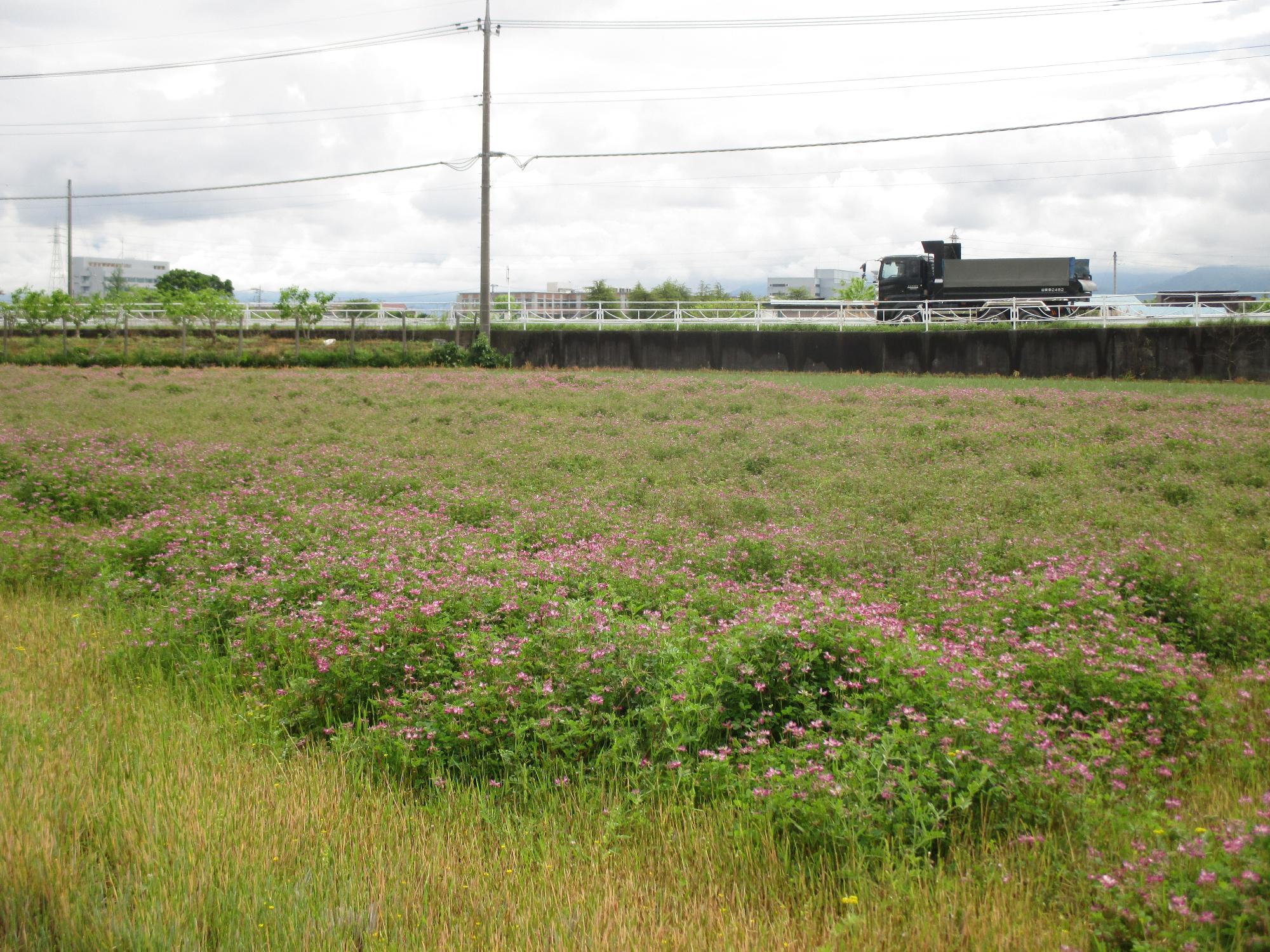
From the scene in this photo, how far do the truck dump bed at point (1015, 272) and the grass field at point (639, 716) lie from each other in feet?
98.3

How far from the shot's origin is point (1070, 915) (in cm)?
378

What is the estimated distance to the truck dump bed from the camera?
39.7 metres

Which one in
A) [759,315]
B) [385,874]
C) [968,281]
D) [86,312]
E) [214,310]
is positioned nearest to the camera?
[385,874]

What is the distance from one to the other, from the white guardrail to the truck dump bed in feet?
5.70

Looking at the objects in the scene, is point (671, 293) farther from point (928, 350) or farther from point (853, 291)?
point (928, 350)

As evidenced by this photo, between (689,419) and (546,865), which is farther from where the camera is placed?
(689,419)

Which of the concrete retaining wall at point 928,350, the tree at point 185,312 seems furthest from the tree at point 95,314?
the concrete retaining wall at point 928,350

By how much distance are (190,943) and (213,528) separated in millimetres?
6313

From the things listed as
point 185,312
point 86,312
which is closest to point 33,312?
point 86,312

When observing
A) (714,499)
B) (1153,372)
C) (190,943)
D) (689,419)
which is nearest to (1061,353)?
(1153,372)

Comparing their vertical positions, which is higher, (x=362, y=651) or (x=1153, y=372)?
(x=1153, y=372)

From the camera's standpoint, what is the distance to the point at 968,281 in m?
40.0

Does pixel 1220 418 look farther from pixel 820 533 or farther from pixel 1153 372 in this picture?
pixel 1153 372

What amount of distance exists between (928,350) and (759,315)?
7.91m
